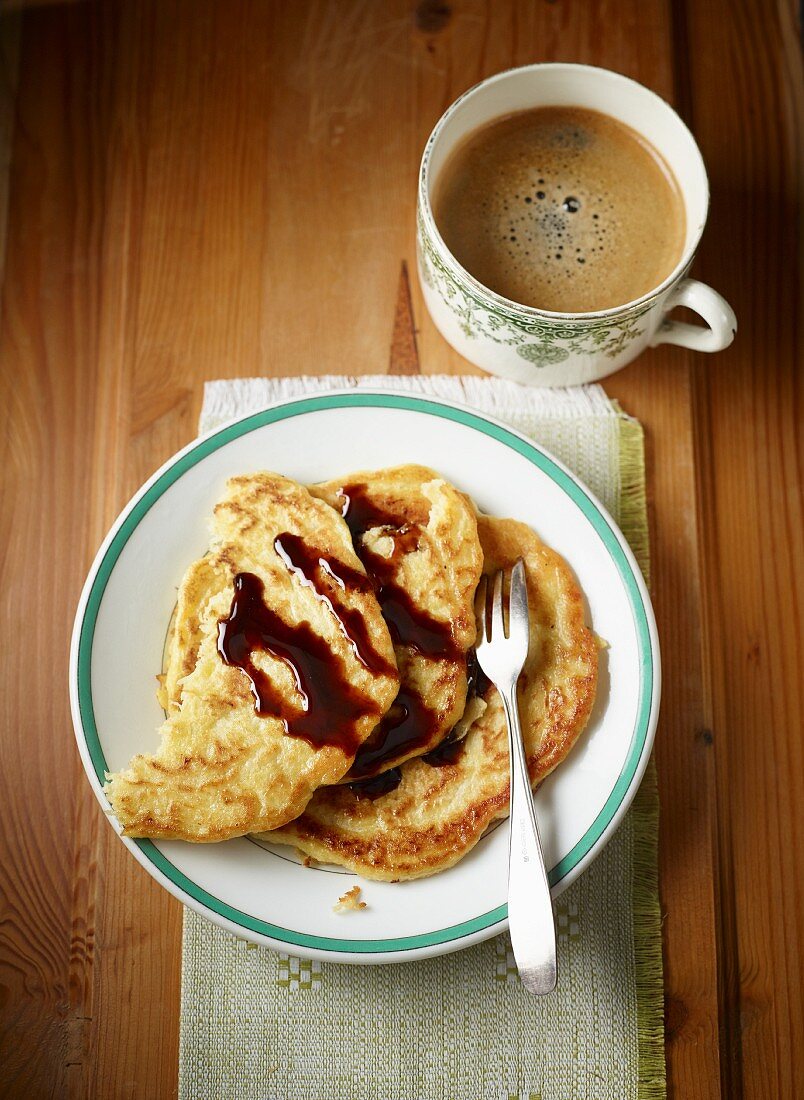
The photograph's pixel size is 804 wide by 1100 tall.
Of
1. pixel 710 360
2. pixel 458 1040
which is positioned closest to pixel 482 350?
pixel 710 360

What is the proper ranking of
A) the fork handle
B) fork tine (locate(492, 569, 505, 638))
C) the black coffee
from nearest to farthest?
the fork handle → fork tine (locate(492, 569, 505, 638)) → the black coffee

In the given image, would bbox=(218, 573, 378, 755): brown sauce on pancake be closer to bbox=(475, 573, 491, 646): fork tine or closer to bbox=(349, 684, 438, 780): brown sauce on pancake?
bbox=(349, 684, 438, 780): brown sauce on pancake

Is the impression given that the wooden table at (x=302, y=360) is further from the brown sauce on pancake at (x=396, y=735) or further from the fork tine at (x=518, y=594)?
the brown sauce on pancake at (x=396, y=735)

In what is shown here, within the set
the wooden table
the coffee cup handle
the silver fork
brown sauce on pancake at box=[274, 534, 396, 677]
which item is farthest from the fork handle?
the coffee cup handle

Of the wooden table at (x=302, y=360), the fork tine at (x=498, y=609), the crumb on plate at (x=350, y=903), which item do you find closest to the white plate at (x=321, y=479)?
the crumb on plate at (x=350, y=903)

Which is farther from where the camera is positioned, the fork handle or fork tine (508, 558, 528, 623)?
fork tine (508, 558, 528, 623)

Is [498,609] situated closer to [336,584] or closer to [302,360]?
[336,584]

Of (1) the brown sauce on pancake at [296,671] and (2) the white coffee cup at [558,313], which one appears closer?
(1) the brown sauce on pancake at [296,671]

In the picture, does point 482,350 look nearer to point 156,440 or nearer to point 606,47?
point 156,440
